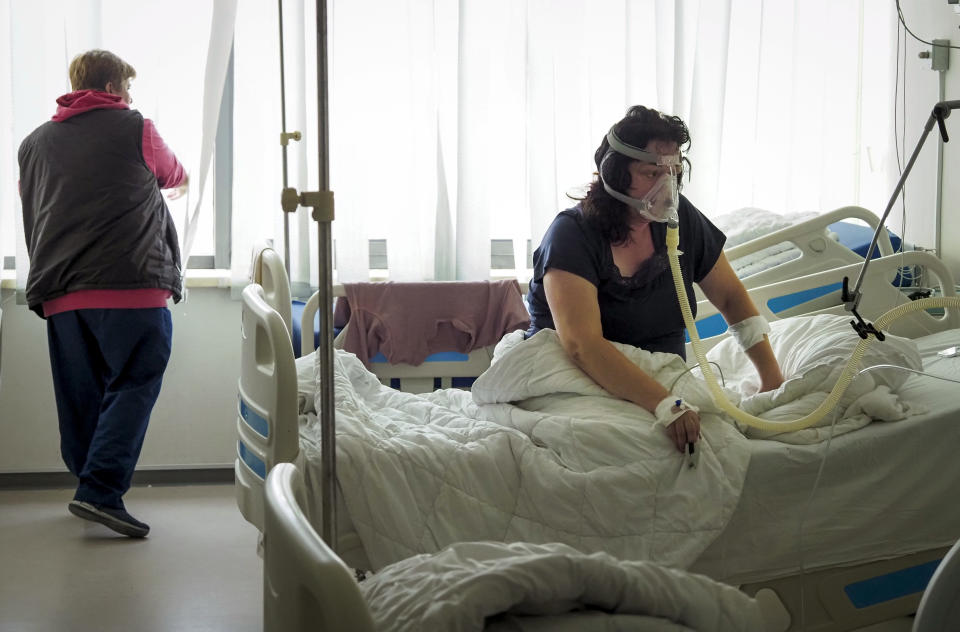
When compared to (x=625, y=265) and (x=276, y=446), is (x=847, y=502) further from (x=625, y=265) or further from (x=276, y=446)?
(x=276, y=446)

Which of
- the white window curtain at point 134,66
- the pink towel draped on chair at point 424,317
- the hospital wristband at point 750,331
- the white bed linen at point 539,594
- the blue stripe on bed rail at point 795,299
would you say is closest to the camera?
the white bed linen at point 539,594

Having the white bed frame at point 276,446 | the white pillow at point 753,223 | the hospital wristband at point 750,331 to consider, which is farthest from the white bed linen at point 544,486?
the white pillow at point 753,223

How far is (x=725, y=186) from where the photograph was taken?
357 cm

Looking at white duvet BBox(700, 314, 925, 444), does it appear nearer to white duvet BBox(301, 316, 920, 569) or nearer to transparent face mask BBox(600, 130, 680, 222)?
white duvet BBox(301, 316, 920, 569)

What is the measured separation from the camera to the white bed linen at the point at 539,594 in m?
0.85

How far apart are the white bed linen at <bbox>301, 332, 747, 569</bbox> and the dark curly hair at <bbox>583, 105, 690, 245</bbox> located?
1.45 ft

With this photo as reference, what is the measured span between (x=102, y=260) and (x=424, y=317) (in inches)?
37.4

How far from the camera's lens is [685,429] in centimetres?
176

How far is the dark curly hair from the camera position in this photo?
203cm

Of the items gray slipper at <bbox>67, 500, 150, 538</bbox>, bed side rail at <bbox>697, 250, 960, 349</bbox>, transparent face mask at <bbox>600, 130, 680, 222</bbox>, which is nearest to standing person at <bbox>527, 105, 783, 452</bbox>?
transparent face mask at <bbox>600, 130, 680, 222</bbox>

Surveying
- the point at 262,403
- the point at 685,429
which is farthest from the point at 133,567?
the point at 685,429

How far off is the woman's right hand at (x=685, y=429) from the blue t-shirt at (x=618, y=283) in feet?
1.10

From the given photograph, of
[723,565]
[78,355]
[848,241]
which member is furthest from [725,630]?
[78,355]

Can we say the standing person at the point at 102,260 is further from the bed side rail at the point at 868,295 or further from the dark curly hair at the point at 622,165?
the bed side rail at the point at 868,295
